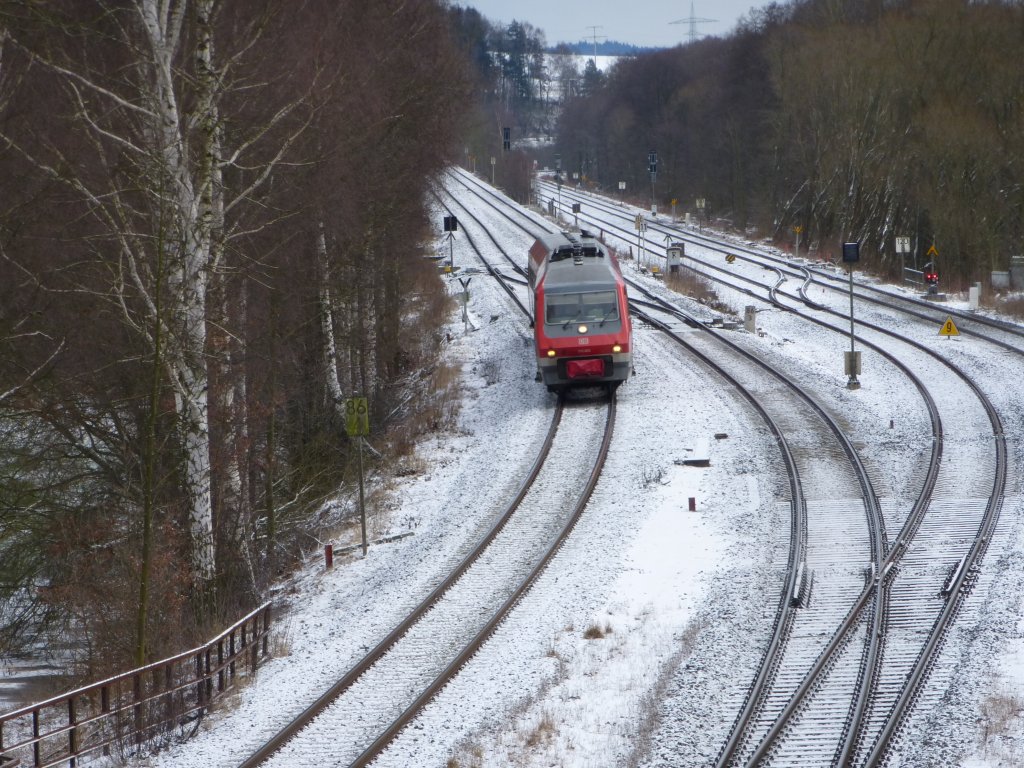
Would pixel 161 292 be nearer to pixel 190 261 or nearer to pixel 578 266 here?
pixel 190 261

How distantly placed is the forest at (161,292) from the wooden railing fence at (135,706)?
1.98ft

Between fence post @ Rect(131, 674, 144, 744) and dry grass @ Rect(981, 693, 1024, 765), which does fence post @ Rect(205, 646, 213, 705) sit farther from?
dry grass @ Rect(981, 693, 1024, 765)

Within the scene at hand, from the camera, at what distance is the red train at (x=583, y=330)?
22.3 metres

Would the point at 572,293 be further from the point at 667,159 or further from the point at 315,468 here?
the point at 667,159

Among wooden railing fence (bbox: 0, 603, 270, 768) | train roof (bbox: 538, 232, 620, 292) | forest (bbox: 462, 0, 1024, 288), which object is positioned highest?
forest (bbox: 462, 0, 1024, 288)

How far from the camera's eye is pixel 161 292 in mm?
11133

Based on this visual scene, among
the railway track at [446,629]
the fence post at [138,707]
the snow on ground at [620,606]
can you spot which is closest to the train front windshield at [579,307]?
the snow on ground at [620,606]

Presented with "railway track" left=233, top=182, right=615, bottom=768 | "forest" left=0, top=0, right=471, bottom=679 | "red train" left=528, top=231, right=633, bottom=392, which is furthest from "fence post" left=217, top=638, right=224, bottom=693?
"red train" left=528, top=231, right=633, bottom=392

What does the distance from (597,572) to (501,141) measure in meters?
96.4

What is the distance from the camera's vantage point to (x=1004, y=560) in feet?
45.5

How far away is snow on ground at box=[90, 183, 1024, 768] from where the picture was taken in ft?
33.9

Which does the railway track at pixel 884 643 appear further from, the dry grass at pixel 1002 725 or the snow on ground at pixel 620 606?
the dry grass at pixel 1002 725

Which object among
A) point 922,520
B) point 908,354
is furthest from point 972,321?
point 922,520

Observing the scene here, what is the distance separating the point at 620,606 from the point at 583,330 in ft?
31.6
